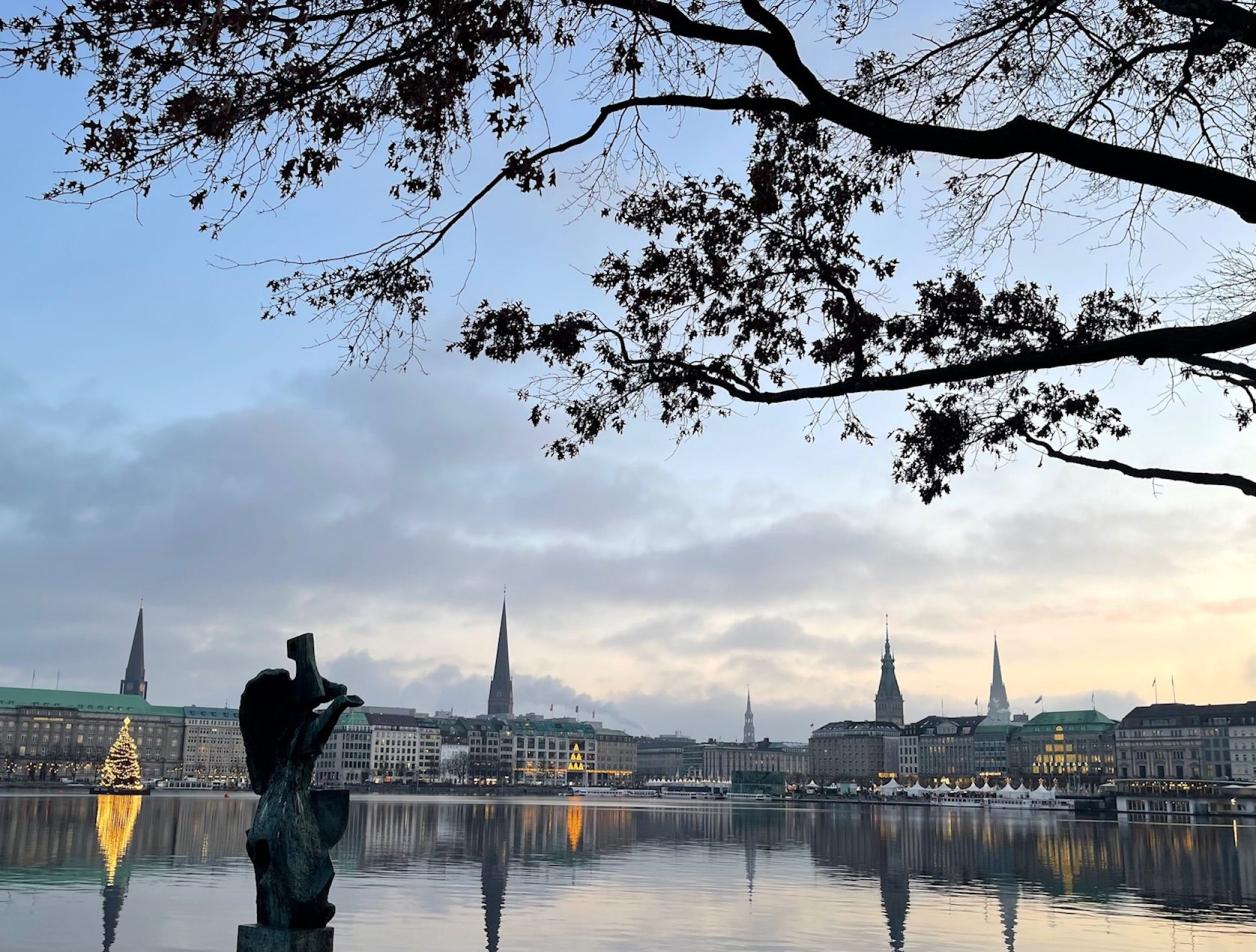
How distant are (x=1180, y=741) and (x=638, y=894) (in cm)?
18380

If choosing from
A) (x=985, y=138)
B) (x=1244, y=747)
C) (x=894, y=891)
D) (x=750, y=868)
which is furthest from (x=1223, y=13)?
(x=1244, y=747)

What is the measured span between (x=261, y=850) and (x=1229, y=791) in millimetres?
164667

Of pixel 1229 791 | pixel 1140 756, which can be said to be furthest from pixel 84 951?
pixel 1140 756

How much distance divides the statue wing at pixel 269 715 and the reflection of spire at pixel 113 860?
990 centimetres

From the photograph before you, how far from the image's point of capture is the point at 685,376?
1007 centimetres

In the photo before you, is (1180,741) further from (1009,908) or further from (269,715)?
(269,715)

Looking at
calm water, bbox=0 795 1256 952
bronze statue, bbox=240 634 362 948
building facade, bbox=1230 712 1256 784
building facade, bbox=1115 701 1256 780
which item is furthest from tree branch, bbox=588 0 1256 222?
building facade, bbox=1115 701 1256 780

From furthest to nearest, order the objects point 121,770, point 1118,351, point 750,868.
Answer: point 121,770 → point 750,868 → point 1118,351

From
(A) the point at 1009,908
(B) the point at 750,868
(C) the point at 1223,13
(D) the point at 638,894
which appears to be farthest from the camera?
(B) the point at 750,868

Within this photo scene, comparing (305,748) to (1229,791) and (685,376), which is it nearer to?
(685,376)

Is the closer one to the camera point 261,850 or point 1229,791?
point 261,850

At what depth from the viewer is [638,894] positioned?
95.4 ft

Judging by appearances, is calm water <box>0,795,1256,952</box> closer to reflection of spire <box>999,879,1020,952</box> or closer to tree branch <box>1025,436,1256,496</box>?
reflection of spire <box>999,879,1020,952</box>

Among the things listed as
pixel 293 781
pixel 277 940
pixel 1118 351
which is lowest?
pixel 277 940
